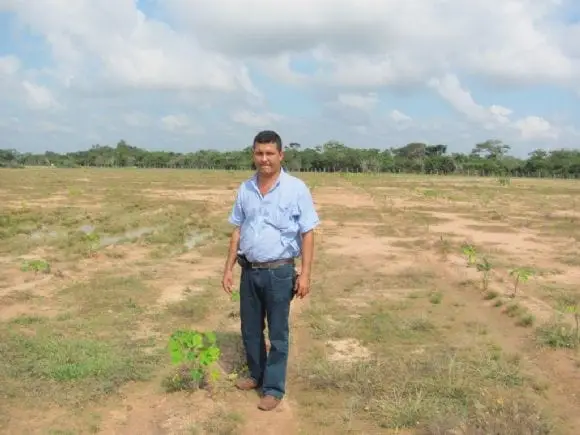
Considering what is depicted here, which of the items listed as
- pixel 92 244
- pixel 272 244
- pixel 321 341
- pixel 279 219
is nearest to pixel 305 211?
pixel 279 219

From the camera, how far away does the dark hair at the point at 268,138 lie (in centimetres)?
392

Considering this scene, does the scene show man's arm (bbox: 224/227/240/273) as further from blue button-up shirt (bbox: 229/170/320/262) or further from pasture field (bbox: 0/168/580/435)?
pasture field (bbox: 0/168/580/435)

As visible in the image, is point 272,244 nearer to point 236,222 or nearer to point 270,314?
point 236,222

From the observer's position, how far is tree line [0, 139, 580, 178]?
7981 centimetres

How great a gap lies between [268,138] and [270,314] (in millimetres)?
1271

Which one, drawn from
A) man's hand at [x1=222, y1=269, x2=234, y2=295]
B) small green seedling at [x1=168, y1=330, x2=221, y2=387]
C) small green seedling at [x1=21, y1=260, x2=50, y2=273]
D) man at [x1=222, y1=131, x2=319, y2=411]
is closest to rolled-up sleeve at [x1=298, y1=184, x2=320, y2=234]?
man at [x1=222, y1=131, x2=319, y2=411]

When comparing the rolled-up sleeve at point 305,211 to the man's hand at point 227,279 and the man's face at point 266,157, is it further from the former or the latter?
the man's hand at point 227,279

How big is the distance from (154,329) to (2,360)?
1522mm

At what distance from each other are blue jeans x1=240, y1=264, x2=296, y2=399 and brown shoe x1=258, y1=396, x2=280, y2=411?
0.05m

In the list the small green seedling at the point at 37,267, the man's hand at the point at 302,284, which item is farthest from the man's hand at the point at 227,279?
the small green seedling at the point at 37,267

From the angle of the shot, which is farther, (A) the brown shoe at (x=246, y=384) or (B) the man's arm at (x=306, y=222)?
(A) the brown shoe at (x=246, y=384)

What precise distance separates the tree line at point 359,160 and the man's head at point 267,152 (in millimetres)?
71415

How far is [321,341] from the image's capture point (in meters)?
5.65

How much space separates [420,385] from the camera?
432 centimetres
